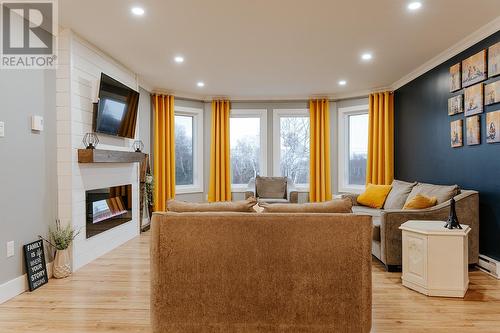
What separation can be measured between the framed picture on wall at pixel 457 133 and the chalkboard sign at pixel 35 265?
15.5ft

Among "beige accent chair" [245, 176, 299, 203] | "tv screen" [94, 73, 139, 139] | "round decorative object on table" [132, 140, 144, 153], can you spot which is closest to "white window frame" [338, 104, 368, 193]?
"beige accent chair" [245, 176, 299, 203]

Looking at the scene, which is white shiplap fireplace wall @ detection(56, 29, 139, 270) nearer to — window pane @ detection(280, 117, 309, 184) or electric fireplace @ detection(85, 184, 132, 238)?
electric fireplace @ detection(85, 184, 132, 238)

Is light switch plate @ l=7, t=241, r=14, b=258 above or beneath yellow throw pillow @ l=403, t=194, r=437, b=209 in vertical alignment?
beneath

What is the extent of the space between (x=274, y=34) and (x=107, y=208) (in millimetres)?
3013

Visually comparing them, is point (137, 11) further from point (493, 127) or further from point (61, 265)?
point (493, 127)

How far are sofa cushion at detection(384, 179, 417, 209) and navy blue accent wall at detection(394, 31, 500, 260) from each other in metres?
0.43

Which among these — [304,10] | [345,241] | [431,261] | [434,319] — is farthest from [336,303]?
[304,10]

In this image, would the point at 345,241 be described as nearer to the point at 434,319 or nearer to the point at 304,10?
the point at 434,319

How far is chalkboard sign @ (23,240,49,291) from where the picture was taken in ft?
9.65

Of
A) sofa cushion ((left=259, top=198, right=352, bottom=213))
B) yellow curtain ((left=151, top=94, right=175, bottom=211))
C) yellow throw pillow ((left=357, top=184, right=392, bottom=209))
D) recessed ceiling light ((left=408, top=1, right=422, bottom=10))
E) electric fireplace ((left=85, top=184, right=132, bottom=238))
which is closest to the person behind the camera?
sofa cushion ((left=259, top=198, right=352, bottom=213))

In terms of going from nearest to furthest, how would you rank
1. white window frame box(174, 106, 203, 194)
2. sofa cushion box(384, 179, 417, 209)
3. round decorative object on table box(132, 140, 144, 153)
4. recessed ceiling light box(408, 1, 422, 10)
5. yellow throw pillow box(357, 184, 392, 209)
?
recessed ceiling light box(408, 1, 422, 10) → sofa cushion box(384, 179, 417, 209) → yellow throw pillow box(357, 184, 392, 209) → round decorative object on table box(132, 140, 144, 153) → white window frame box(174, 106, 203, 194)

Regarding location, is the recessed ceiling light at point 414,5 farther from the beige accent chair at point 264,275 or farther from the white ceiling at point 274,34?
the beige accent chair at point 264,275

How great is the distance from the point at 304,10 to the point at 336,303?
249 cm

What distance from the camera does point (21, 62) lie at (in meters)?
2.98
